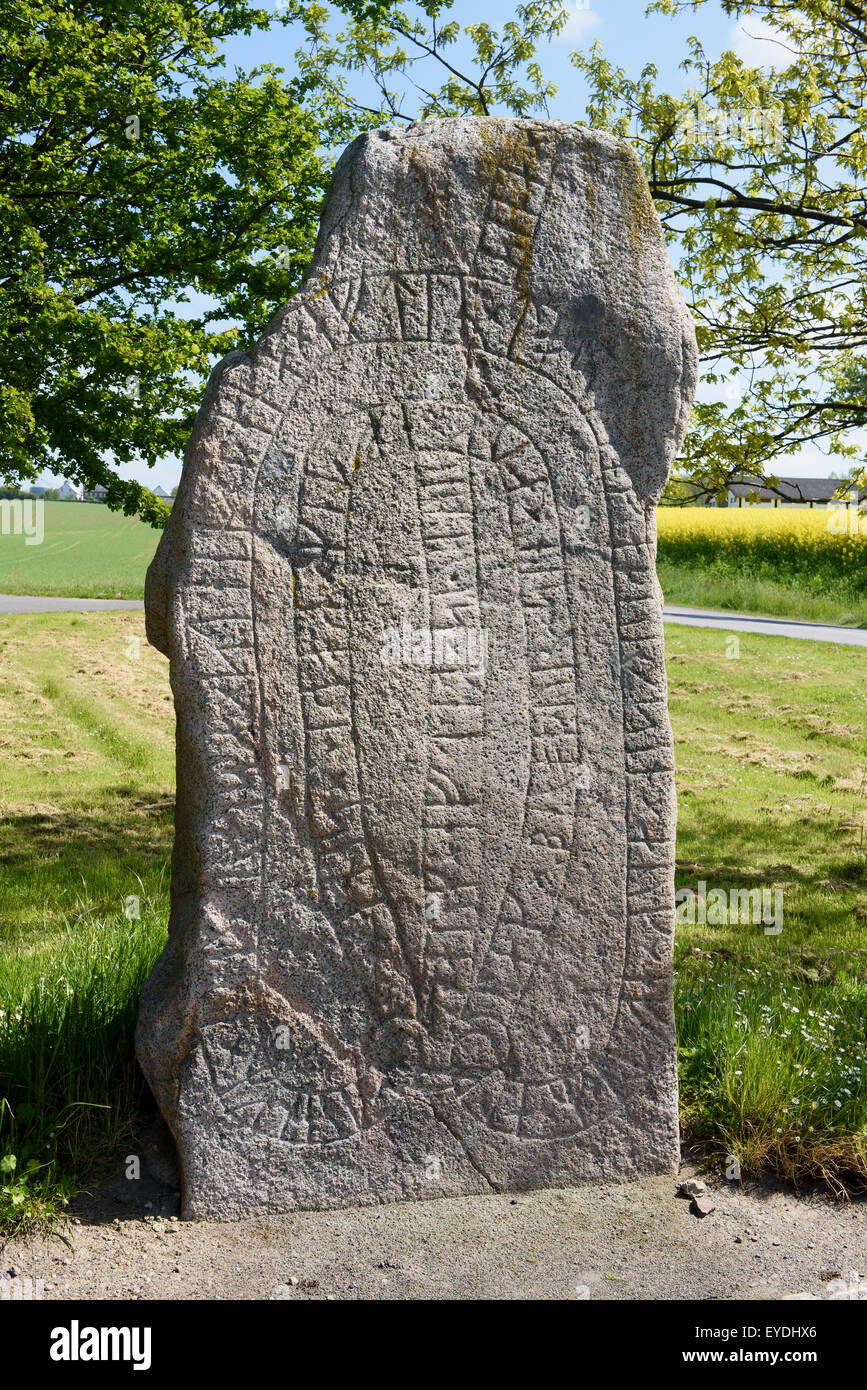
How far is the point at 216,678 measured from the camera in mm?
2924

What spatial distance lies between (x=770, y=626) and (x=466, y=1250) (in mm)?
14907

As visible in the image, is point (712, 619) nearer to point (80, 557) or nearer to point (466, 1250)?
point (466, 1250)

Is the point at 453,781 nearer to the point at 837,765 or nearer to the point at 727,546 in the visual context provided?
the point at 837,765

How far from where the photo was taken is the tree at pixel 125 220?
21.1 feet

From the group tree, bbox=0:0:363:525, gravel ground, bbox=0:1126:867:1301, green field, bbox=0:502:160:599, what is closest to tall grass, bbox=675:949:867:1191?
gravel ground, bbox=0:1126:867:1301

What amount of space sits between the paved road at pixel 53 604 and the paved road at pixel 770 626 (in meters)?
8.16

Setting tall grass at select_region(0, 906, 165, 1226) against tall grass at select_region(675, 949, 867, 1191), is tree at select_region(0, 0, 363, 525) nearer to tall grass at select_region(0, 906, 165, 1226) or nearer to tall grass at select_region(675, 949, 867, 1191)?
tall grass at select_region(0, 906, 165, 1226)

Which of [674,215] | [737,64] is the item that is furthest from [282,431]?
[737,64]

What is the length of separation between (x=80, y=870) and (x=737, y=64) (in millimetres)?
5168

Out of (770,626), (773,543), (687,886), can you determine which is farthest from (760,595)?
(687,886)

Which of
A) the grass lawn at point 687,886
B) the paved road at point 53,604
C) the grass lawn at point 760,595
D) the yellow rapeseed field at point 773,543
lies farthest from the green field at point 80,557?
the yellow rapeseed field at point 773,543

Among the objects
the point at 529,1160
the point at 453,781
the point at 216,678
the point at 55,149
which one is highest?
the point at 55,149

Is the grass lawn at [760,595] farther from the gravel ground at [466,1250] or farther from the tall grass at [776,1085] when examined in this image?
the gravel ground at [466,1250]

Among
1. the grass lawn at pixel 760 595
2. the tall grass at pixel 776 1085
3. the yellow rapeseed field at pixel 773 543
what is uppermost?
the yellow rapeseed field at pixel 773 543
